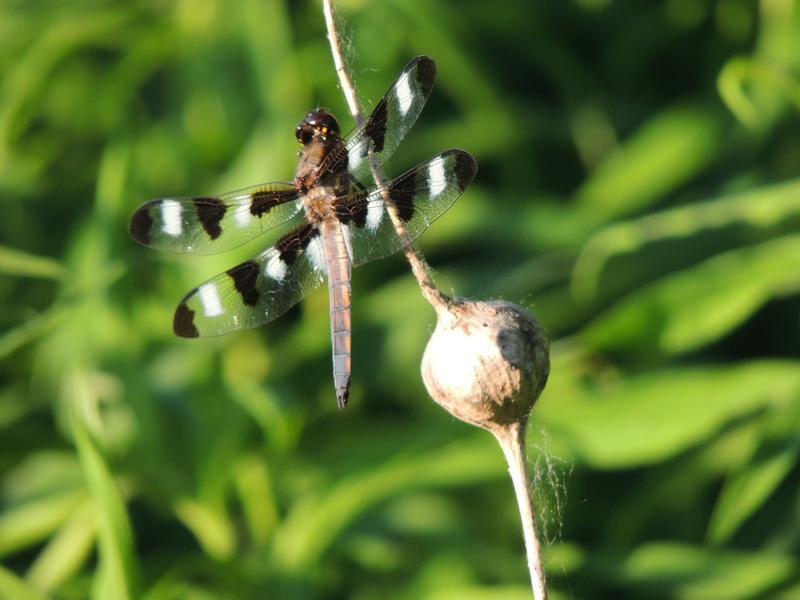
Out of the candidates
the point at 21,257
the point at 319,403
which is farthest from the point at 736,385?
the point at 21,257

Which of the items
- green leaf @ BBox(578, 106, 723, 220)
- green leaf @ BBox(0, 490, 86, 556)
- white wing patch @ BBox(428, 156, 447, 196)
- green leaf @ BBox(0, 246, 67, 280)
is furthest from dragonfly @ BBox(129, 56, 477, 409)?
green leaf @ BBox(578, 106, 723, 220)

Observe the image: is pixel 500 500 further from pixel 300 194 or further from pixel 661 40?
pixel 661 40

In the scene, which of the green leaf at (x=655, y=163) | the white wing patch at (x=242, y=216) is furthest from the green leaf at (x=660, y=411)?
the white wing patch at (x=242, y=216)

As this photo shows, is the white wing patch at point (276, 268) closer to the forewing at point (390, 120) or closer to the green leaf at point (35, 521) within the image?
the forewing at point (390, 120)

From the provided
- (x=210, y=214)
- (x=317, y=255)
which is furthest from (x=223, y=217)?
(x=317, y=255)

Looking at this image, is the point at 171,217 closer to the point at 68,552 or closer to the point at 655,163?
the point at 68,552
